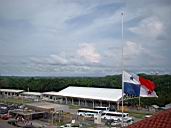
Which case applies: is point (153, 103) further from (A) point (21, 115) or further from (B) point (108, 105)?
(A) point (21, 115)

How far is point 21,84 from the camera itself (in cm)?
7544

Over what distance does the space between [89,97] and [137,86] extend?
34131mm

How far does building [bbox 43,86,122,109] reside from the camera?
44844 millimetres

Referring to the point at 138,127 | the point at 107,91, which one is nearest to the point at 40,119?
the point at 107,91

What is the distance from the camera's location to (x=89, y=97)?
47.4m

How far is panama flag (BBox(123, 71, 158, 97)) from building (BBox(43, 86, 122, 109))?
29.0 metres

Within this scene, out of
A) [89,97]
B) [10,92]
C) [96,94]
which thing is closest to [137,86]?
[89,97]

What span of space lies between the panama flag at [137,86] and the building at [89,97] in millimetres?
28997

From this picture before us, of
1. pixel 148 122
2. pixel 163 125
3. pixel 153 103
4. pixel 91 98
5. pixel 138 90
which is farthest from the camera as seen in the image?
pixel 91 98

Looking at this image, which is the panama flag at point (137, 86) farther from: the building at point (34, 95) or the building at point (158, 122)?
the building at point (34, 95)

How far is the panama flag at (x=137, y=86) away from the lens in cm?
1341

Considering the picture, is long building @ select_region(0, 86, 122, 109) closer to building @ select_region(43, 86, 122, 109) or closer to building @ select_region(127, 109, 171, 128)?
building @ select_region(43, 86, 122, 109)

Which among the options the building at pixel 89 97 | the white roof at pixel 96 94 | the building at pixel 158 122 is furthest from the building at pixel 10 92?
the building at pixel 158 122

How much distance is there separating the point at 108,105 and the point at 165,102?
874 centimetres
